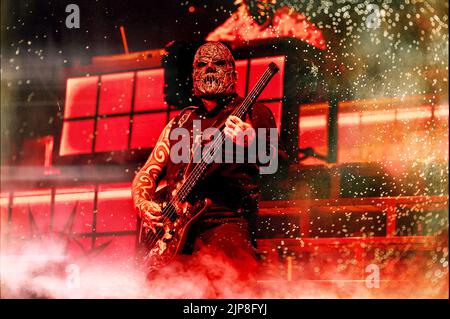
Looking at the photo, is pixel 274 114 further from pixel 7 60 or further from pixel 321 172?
pixel 7 60

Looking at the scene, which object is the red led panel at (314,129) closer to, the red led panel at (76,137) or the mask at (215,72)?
the mask at (215,72)

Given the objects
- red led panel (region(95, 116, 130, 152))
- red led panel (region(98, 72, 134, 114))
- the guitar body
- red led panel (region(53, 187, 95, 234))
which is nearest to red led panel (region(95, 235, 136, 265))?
red led panel (region(53, 187, 95, 234))

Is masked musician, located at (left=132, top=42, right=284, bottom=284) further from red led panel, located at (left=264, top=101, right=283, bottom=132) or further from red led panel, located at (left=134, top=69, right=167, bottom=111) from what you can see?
red led panel, located at (left=134, top=69, right=167, bottom=111)

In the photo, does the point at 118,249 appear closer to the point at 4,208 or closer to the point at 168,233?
the point at 168,233

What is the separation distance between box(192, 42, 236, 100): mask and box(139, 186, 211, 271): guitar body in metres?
0.54

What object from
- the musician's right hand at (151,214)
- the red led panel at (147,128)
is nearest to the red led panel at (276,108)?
the red led panel at (147,128)

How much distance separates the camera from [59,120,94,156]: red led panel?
4066 millimetres

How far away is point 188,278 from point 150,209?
39cm

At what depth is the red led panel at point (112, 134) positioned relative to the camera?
4004 millimetres

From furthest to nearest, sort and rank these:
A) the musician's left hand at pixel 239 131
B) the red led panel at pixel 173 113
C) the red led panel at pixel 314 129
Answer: the red led panel at pixel 173 113 → the red led panel at pixel 314 129 → the musician's left hand at pixel 239 131

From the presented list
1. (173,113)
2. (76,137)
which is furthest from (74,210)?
(173,113)

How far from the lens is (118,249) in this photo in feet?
12.7

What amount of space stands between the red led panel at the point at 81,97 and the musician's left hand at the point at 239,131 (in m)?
1.05

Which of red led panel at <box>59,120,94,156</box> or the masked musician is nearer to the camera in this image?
the masked musician
